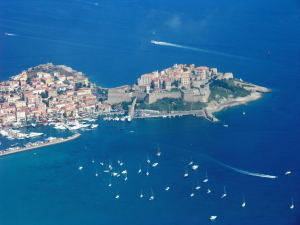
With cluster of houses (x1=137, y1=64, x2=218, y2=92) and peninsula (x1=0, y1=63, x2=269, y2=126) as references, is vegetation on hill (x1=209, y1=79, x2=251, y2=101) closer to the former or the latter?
peninsula (x1=0, y1=63, x2=269, y2=126)

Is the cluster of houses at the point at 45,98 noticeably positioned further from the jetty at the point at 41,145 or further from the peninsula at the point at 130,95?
the jetty at the point at 41,145

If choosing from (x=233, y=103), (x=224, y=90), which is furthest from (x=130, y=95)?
(x=233, y=103)

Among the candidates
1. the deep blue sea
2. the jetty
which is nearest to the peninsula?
the deep blue sea

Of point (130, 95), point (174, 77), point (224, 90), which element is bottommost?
point (130, 95)

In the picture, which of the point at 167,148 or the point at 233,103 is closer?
the point at 167,148

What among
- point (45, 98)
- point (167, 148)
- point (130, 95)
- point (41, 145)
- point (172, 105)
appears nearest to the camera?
point (167, 148)

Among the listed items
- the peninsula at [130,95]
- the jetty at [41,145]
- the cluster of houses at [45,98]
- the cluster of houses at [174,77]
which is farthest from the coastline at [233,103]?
the jetty at [41,145]

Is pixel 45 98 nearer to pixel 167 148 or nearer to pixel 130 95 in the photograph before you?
pixel 130 95
